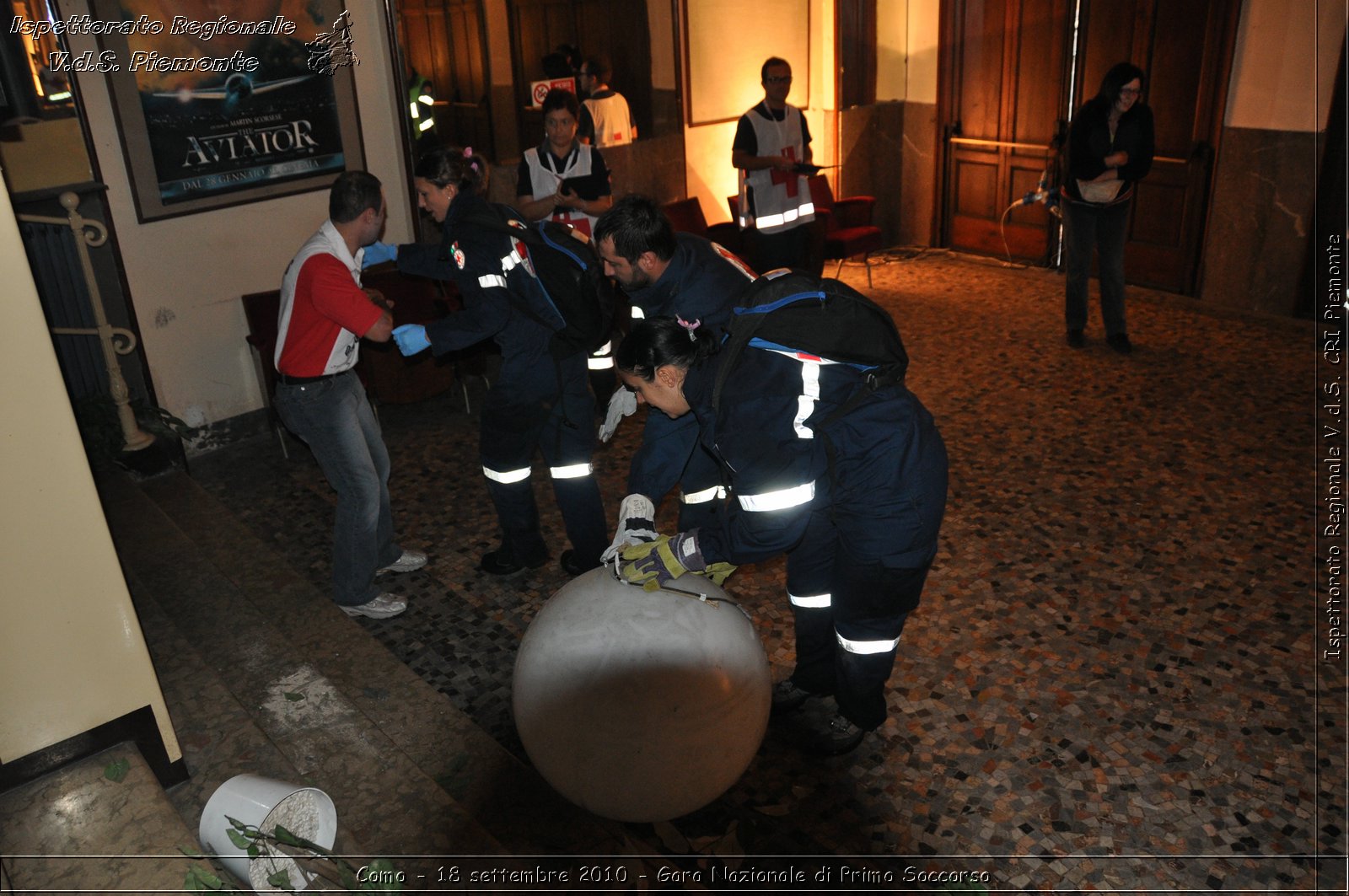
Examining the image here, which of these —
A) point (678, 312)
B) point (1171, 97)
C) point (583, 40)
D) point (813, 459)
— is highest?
point (583, 40)

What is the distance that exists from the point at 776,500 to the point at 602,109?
600cm

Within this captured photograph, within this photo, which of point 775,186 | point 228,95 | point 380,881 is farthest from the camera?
point 775,186

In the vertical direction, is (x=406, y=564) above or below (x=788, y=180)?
below

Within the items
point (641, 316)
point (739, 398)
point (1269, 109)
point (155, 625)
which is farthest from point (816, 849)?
point (1269, 109)

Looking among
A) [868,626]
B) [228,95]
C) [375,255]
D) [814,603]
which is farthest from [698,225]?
[868,626]

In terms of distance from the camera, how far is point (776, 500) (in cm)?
301

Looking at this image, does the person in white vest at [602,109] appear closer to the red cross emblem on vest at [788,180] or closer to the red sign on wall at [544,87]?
the red sign on wall at [544,87]

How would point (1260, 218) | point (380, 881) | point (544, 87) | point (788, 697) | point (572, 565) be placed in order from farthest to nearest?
point (544, 87), point (1260, 218), point (572, 565), point (788, 697), point (380, 881)

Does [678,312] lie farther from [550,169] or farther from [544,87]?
[544,87]

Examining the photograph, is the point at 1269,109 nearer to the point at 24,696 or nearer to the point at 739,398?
the point at 739,398

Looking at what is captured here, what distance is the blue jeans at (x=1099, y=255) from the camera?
6852mm

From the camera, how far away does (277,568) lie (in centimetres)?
483

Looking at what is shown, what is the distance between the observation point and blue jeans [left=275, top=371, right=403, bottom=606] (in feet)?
13.8

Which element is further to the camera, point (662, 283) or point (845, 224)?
point (845, 224)
